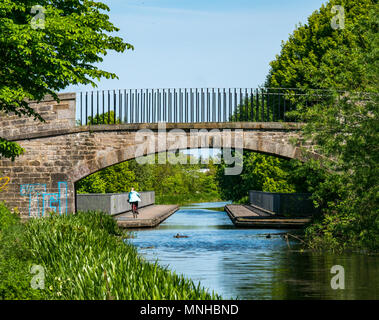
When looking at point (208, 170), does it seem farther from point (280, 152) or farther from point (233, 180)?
point (280, 152)

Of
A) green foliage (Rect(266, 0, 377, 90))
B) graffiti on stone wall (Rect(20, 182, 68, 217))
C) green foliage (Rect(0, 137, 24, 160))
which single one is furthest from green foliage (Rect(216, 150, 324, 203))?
green foliage (Rect(0, 137, 24, 160))

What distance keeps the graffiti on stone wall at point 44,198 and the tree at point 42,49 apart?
6477 mm

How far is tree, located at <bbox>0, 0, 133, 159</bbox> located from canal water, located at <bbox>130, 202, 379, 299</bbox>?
18.0 ft

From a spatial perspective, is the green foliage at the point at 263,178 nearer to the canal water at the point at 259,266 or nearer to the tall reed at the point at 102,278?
the canal water at the point at 259,266

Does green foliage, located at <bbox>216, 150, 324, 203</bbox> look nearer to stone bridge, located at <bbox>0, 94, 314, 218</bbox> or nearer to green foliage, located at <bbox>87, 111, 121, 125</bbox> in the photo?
stone bridge, located at <bbox>0, 94, 314, 218</bbox>

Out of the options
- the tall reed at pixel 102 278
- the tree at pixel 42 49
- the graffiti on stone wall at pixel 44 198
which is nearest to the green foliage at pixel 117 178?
the graffiti on stone wall at pixel 44 198

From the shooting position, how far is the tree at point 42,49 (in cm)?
1673

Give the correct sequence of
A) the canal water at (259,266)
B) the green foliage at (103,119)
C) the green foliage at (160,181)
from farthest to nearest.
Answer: the green foliage at (160,181), the green foliage at (103,119), the canal water at (259,266)

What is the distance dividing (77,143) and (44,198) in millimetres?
2514

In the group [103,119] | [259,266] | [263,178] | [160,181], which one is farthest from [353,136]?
[160,181]

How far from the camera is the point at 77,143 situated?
83.1ft

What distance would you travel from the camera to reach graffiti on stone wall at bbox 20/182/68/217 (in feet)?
83.4

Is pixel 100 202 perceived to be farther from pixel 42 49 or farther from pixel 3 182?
pixel 42 49
